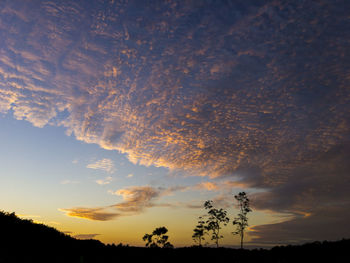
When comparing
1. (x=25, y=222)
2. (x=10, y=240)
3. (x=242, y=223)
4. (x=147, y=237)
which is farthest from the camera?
(x=147, y=237)

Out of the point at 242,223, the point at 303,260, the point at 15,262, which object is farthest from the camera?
the point at 242,223

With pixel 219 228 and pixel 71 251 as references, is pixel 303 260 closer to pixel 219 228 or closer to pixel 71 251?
pixel 71 251

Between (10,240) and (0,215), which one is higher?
(0,215)

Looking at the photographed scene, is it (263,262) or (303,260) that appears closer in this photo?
(263,262)

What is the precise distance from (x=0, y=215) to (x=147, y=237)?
8740 cm

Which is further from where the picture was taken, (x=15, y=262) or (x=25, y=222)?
(x=25, y=222)

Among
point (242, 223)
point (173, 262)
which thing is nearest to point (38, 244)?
point (173, 262)

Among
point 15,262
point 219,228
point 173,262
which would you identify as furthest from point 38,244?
point 219,228

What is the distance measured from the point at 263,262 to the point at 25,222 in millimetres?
20957

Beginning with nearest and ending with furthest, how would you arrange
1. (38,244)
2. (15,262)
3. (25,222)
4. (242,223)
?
(15,262), (38,244), (25,222), (242,223)

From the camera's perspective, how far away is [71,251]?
19.3 meters

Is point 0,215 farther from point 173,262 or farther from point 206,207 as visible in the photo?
point 206,207

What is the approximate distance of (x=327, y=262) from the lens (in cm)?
2067

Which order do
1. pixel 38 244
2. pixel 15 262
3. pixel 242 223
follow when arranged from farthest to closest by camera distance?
pixel 242 223
pixel 38 244
pixel 15 262
